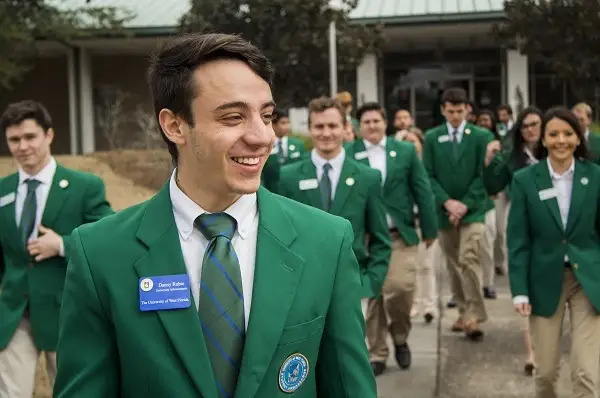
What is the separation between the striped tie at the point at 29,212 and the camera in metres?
5.23

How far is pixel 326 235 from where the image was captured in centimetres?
247

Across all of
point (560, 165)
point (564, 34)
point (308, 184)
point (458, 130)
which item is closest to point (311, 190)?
point (308, 184)

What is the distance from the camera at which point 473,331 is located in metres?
8.80

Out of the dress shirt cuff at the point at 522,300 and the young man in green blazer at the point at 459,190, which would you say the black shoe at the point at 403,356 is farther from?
the dress shirt cuff at the point at 522,300

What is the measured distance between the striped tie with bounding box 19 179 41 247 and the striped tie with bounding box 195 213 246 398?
3.19 meters

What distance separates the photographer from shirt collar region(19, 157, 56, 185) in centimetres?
529

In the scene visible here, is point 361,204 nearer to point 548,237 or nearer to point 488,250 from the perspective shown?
point 548,237

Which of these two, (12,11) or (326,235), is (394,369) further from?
(12,11)

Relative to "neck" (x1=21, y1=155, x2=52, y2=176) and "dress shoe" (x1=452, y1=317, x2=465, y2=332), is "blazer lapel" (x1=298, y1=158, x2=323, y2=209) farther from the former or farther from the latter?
"dress shoe" (x1=452, y1=317, x2=465, y2=332)

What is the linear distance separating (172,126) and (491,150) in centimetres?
693

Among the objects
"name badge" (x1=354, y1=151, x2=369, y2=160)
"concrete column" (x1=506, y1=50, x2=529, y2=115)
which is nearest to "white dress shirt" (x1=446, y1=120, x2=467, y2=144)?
"name badge" (x1=354, y1=151, x2=369, y2=160)

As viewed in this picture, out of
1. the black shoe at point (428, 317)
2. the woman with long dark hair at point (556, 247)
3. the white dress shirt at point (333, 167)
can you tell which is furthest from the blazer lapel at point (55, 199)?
the black shoe at point (428, 317)

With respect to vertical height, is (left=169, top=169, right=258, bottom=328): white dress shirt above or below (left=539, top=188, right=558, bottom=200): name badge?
above

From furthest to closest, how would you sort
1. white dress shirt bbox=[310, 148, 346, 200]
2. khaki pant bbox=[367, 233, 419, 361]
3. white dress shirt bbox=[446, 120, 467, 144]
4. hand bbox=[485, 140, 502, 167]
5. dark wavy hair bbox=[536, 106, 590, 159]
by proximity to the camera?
white dress shirt bbox=[446, 120, 467, 144]
hand bbox=[485, 140, 502, 167]
khaki pant bbox=[367, 233, 419, 361]
white dress shirt bbox=[310, 148, 346, 200]
dark wavy hair bbox=[536, 106, 590, 159]
